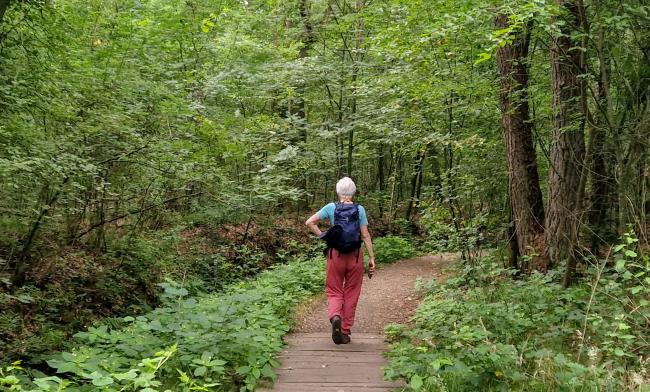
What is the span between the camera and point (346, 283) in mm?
6402

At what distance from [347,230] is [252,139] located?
715 cm

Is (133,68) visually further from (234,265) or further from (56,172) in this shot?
(234,265)

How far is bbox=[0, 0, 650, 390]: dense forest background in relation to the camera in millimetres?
6316

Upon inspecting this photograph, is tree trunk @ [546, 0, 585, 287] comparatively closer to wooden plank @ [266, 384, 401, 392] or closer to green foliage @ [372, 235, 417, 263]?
wooden plank @ [266, 384, 401, 392]

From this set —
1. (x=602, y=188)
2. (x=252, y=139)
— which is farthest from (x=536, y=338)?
(x=252, y=139)

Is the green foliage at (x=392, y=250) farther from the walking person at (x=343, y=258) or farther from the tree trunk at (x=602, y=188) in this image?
the walking person at (x=343, y=258)

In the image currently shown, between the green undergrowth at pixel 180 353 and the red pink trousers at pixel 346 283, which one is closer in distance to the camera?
the green undergrowth at pixel 180 353

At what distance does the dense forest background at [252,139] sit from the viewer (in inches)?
249

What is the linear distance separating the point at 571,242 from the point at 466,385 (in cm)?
303

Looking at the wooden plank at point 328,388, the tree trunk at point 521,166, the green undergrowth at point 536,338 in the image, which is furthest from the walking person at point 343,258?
the tree trunk at point 521,166

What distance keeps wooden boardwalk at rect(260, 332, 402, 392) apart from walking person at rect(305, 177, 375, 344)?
30cm

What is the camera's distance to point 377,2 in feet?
47.2

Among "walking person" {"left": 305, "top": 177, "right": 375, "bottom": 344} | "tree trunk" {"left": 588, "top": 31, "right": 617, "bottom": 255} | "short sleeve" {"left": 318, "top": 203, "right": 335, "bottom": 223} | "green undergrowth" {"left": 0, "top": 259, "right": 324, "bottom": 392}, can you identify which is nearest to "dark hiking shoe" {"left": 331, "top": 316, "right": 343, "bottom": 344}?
"walking person" {"left": 305, "top": 177, "right": 375, "bottom": 344}

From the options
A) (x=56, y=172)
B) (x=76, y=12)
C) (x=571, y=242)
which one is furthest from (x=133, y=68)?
(x=571, y=242)
